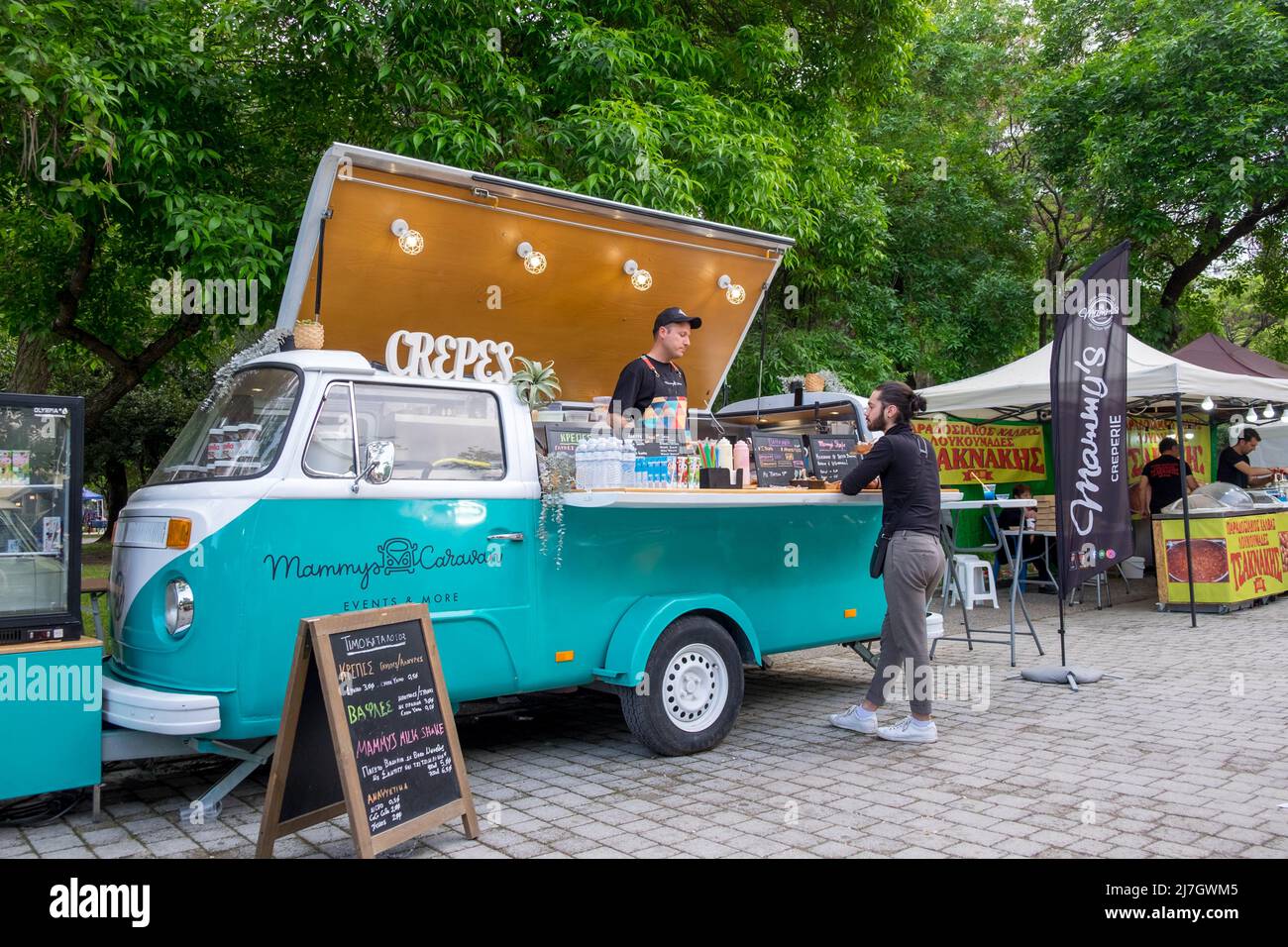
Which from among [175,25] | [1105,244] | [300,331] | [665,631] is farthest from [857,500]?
[1105,244]

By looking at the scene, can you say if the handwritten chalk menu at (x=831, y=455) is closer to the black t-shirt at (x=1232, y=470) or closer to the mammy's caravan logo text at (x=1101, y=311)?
the mammy's caravan logo text at (x=1101, y=311)

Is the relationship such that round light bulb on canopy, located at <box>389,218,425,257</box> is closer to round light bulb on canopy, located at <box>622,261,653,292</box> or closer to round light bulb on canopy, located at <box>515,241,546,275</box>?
round light bulb on canopy, located at <box>515,241,546,275</box>

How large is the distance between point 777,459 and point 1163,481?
8811 mm

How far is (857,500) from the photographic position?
6.40 meters

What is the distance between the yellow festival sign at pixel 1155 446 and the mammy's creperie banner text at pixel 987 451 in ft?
4.35

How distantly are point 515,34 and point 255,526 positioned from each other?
20.3 ft

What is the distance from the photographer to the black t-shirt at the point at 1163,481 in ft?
41.6

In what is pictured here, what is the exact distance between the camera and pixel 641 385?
613 centimetres

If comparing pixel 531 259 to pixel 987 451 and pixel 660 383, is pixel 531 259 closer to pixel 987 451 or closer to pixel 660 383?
pixel 660 383

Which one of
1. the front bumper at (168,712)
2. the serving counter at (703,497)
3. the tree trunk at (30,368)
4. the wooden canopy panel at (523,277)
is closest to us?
the front bumper at (168,712)

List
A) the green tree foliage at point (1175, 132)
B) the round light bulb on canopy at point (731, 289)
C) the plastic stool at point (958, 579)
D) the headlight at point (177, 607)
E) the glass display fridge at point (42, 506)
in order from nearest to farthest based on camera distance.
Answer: the headlight at point (177, 607) < the glass display fridge at point (42, 506) < the round light bulb on canopy at point (731, 289) < the plastic stool at point (958, 579) < the green tree foliage at point (1175, 132)

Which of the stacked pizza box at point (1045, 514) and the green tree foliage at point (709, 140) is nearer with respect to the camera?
the green tree foliage at point (709, 140)

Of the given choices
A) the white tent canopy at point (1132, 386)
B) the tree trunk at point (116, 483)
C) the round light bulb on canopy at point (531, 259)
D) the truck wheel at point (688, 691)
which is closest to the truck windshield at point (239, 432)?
the round light bulb on canopy at point (531, 259)

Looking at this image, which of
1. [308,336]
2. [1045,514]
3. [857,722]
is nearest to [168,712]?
[308,336]
